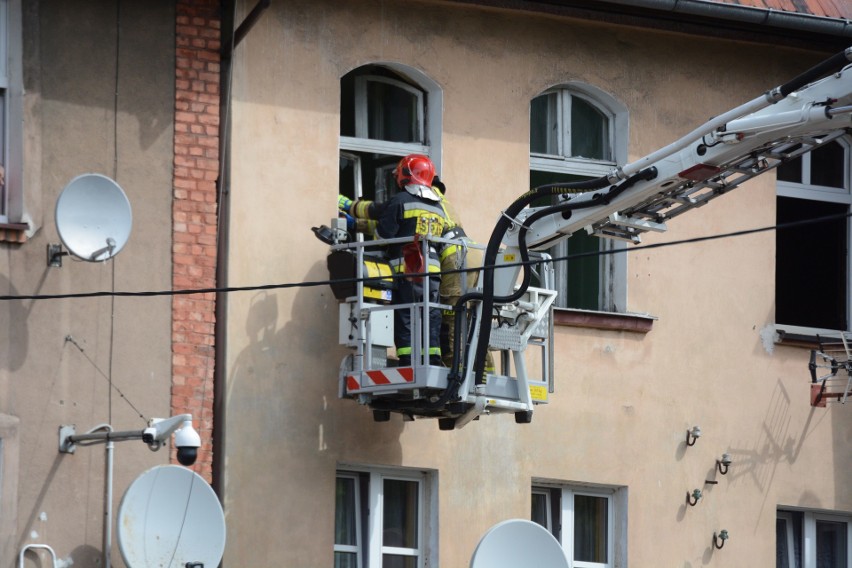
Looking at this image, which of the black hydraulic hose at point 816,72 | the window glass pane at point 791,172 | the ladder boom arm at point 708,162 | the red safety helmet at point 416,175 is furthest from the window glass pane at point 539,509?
the black hydraulic hose at point 816,72

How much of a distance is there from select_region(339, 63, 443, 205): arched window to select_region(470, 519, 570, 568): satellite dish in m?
3.32

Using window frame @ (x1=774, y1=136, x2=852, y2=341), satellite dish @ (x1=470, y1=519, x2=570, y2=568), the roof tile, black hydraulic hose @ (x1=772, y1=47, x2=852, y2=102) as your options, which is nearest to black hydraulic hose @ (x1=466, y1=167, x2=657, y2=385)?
satellite dish @ (x1=470, y1=519, x2=570, y2=568)

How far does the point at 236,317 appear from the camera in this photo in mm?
17328

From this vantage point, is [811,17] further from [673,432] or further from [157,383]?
[157,383]

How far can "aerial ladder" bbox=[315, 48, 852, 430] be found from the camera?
16.2 meters

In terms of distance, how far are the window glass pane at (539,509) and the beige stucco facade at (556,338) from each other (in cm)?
30

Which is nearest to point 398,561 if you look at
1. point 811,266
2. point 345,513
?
point 345,513

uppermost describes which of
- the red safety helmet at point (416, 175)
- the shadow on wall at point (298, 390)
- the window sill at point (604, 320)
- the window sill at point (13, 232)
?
the red safety helmet at point (416, 175)

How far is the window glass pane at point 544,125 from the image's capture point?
63.6ft

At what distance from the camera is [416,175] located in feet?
57.1

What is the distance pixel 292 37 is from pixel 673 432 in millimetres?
4758

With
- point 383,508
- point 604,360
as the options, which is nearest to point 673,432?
point 604,360

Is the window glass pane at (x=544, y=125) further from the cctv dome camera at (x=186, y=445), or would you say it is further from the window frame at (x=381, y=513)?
the cctv dome camera at (x=186, y=445)

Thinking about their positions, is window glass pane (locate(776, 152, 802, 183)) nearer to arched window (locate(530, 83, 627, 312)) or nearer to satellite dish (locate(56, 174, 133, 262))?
arched window (locate(530, 83, 627, 312))
